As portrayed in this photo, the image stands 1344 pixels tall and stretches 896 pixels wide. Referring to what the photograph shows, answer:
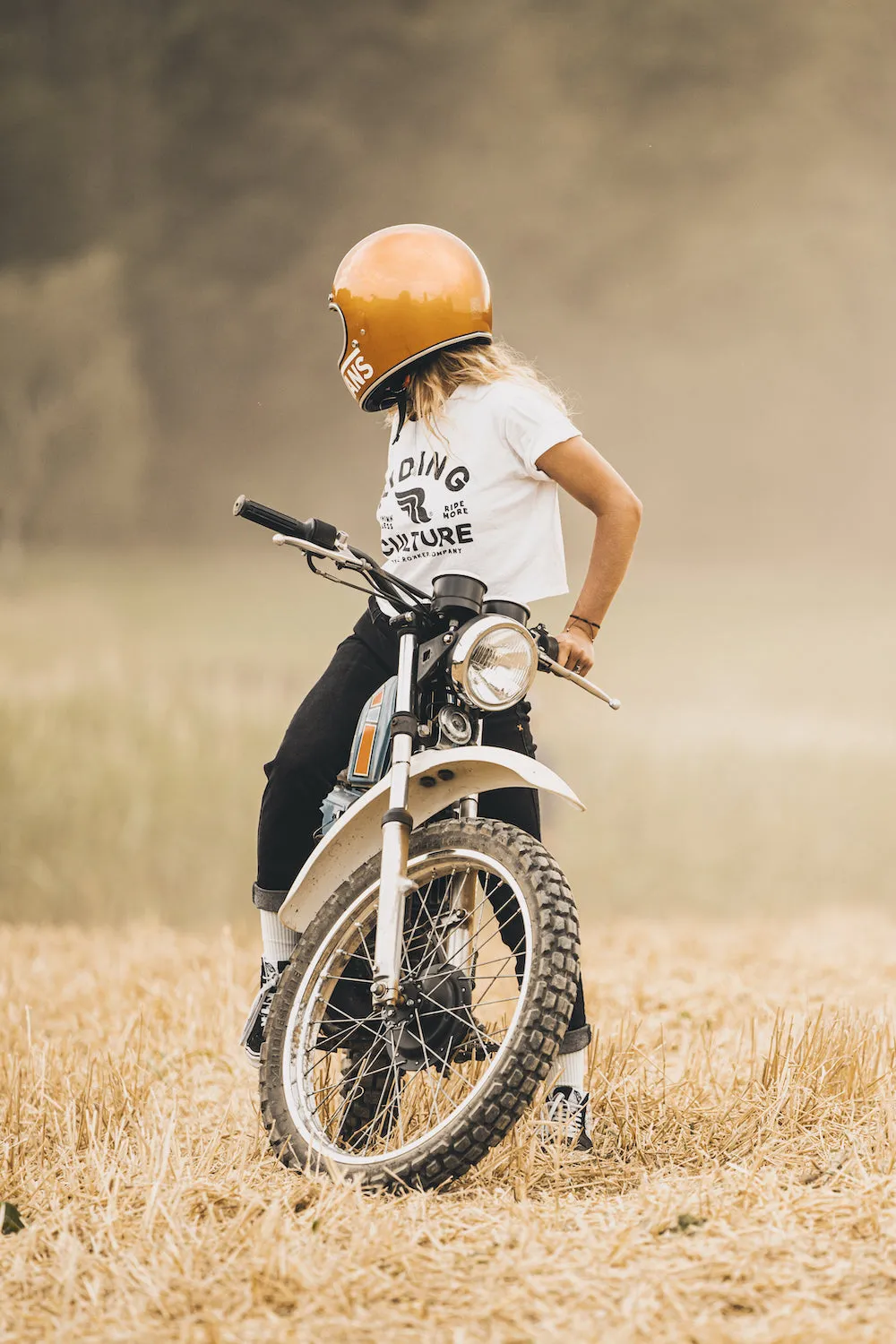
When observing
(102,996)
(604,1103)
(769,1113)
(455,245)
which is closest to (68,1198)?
(604,1103)

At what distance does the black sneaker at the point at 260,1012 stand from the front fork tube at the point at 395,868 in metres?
0.58

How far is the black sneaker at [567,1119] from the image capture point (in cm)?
255

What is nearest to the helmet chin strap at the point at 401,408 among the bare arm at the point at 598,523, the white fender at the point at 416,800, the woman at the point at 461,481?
the woman at the point at 461,481

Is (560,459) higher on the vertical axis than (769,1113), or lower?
higher

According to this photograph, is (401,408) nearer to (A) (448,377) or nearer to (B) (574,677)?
(A) (448,377)

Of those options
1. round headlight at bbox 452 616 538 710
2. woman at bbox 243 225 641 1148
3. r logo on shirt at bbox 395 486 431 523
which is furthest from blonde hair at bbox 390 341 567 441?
round headlight at bbox 452 616 538 710

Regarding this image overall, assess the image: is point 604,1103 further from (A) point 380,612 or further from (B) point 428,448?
(B) point 428,448

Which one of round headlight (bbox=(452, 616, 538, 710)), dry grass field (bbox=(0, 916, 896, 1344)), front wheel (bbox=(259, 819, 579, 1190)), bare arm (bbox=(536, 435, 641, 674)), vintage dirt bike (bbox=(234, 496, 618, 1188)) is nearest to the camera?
dry grass field (bbox=(0, 916, 896, 1344))

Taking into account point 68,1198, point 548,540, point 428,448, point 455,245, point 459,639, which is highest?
point 455,245

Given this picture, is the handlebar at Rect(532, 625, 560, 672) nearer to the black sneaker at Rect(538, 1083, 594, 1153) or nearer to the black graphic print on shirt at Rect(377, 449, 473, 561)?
the black graphic print on shirt at Rect(377, 449, 473, 561)

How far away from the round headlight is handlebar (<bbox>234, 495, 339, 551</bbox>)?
0.99 feet

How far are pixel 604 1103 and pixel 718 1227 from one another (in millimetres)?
820

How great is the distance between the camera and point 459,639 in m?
2.35

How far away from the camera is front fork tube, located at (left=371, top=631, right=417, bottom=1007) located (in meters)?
2.23
